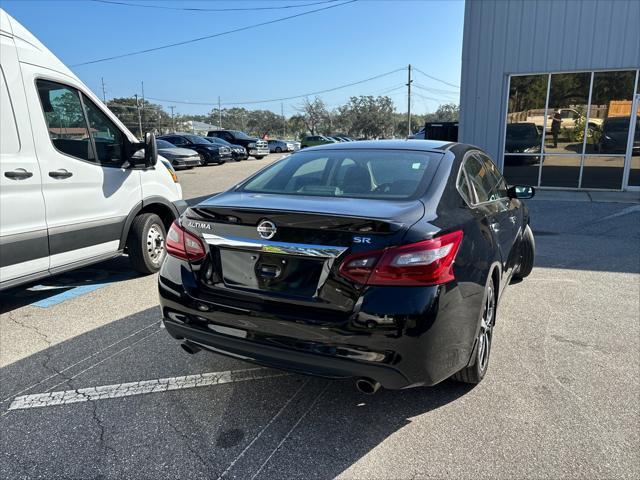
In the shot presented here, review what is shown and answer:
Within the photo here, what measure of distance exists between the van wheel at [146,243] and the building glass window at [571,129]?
10982 mm

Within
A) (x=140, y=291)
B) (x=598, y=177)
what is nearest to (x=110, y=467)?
(x=140, y=291)

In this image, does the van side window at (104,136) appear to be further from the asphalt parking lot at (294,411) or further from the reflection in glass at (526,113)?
the reflection in glass at (526,113)

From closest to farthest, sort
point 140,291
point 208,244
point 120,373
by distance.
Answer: point 208,244
point 120,373
point 140,291

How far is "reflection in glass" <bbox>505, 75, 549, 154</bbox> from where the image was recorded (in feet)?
41.8

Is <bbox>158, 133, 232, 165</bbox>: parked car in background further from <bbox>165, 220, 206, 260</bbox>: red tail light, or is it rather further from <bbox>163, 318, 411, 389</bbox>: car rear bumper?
<bbox>163, 318, 411, 389</bbox>: car rear bumper

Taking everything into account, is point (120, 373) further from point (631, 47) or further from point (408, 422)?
point (631, 47)

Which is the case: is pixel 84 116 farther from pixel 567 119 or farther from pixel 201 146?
pixel 201 146

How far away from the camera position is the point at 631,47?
37.9 ft

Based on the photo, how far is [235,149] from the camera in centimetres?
2669

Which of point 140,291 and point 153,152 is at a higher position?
point 153,152

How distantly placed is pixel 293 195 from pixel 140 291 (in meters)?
2.80

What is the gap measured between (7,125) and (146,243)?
73.4 inches

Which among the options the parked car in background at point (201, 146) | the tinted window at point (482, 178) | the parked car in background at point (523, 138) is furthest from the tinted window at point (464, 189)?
the parked car in background at point (201, 146)

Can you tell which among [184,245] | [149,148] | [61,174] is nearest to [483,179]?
[184,245]
